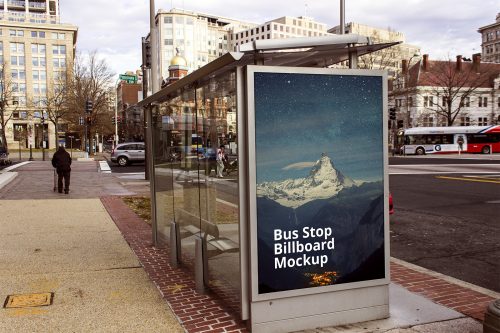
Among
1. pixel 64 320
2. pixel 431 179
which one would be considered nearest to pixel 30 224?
pixel 64 320

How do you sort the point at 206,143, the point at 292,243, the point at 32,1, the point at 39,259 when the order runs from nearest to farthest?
1. the point at 292,243
2. the point at 206,143
3. the point at 39,259
4. the point at 32,1

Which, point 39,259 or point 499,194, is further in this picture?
point 499,194

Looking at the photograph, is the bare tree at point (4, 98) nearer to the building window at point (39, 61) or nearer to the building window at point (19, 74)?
the building window at point (19, 74)

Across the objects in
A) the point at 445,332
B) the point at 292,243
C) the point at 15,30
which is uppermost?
the point at 15,30

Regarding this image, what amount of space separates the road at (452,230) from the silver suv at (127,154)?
21.7m

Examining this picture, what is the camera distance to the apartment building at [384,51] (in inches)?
2115

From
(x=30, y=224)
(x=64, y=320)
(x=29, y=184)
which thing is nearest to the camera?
(x=64, y=320)

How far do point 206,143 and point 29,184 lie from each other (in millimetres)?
16665

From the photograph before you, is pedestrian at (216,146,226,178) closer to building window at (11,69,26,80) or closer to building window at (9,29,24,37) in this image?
building window at (11,69,26,80)

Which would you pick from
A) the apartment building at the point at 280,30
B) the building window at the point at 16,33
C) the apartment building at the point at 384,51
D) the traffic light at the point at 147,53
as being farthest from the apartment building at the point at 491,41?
the traffic light at the point at 147,53

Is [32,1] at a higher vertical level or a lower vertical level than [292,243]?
higher

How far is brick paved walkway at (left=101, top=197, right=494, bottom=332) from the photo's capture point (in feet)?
14.9

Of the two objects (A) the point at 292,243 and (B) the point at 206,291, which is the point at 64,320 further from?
(A) the point at 292,243

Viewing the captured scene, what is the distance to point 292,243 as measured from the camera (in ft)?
13.8
